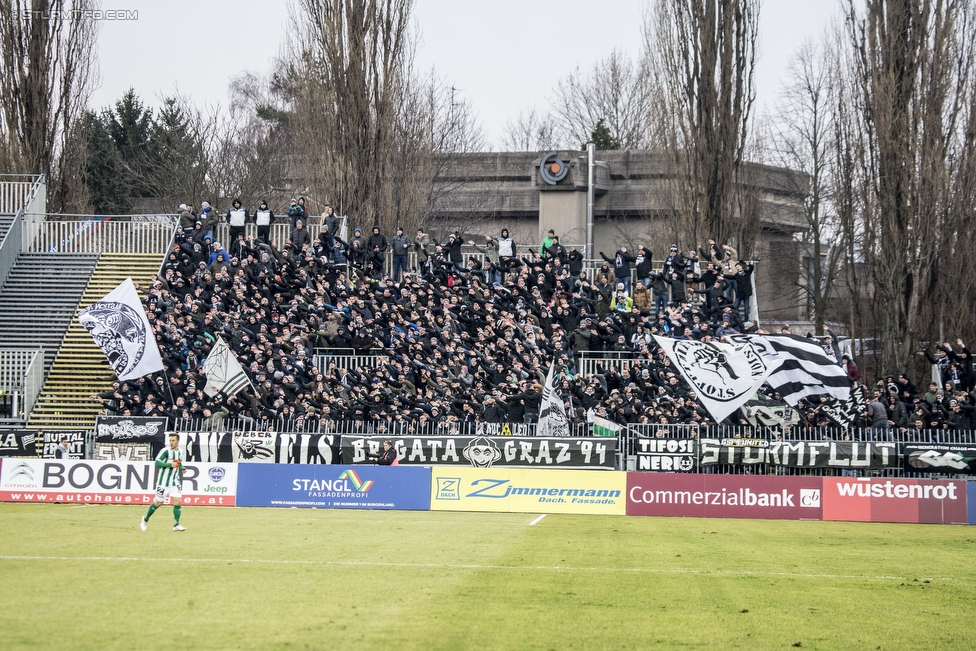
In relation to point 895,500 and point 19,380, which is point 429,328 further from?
point 895,500

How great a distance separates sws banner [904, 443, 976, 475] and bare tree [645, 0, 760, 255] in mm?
15777

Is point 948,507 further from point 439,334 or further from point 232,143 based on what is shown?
point 232,143

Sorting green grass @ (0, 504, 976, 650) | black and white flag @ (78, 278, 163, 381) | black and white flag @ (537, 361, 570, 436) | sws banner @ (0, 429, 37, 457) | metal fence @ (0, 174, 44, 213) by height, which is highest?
metal fence @ (0, 174, 44, 213)

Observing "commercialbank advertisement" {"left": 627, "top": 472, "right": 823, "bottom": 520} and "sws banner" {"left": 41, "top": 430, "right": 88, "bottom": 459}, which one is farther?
"sws banner" {"left": 41, "top": 430, "right": 88, "bottom": 459}

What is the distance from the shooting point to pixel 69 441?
104 feet

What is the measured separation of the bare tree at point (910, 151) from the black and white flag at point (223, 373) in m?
22.4

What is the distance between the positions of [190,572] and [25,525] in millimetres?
7905

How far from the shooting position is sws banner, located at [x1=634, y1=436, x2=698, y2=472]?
29359mm

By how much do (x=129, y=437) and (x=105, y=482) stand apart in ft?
13.5

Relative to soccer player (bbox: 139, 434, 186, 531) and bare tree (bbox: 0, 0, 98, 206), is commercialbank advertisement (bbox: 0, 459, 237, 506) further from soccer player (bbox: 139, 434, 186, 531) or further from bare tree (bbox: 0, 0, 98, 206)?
bare tree (bbox: 0, 0, 98, 206)

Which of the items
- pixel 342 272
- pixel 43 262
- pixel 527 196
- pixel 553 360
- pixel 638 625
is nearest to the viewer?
pixel 638 625

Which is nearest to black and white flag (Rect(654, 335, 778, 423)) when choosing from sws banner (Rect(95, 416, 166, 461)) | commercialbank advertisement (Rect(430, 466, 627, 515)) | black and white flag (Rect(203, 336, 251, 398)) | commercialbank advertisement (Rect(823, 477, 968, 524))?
commercialbank advertisement (Rect(823, 477, 968, 524))

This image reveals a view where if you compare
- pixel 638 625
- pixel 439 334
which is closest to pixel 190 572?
pixel 638 625

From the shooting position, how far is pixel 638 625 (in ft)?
45.3
